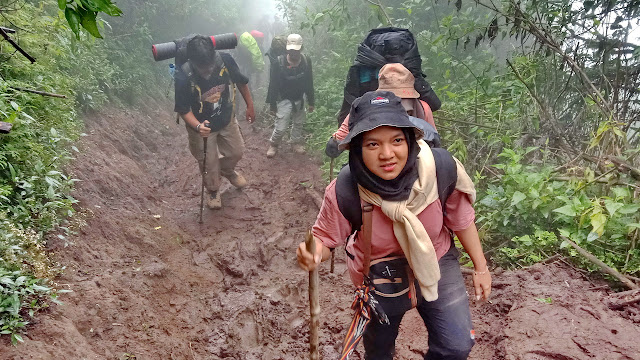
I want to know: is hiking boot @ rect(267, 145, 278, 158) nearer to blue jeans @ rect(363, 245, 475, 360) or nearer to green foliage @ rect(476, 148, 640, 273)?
green foliage @ rect(476, 148, 640, 273)

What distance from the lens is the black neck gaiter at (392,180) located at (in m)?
2.12

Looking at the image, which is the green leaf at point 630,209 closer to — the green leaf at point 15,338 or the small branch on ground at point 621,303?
the small branch on ground at point 621,303

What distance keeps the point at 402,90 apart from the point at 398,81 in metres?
0.09

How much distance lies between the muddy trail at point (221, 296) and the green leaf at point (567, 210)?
42cm

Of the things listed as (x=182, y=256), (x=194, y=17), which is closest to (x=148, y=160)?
(x=182, y=256)

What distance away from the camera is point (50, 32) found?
623cm

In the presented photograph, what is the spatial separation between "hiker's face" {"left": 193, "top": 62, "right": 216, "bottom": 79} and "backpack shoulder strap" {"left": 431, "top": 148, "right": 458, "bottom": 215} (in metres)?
4.50

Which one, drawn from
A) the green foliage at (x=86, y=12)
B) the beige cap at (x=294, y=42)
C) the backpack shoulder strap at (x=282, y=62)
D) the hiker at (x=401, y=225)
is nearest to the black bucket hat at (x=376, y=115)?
the hiker at (x=401, y=225)

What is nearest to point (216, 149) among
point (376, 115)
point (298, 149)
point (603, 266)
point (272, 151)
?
point (272, 151)

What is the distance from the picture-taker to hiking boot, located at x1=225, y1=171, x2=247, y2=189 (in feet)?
23.8

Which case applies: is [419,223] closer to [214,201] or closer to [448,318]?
[448,318]

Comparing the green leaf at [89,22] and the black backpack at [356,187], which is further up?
the green leaf at [89,22]

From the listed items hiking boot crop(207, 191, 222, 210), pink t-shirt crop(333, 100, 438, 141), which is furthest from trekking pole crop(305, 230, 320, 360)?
hiking boot crop(207, 191, 222, 210)

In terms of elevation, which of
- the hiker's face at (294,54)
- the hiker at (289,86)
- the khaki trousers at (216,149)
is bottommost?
the khaki trousers at (216,149)
